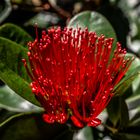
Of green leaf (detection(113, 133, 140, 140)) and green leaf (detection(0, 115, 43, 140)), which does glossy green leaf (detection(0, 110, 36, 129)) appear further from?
green leaf (detection(113, 133, 140, 140))

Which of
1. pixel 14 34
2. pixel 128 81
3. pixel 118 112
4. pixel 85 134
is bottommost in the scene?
pixel 85 134

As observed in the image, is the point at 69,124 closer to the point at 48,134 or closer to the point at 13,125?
the point at 48,134

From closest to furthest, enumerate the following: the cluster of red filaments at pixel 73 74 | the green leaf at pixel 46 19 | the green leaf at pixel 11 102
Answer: the cluster of red filaments at pixel 73 74 → the green leaf at pixel 11 102 → the green leaf at pixel 46 19

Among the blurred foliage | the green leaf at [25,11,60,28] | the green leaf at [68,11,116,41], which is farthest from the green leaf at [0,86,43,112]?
the green leaf at [25,11,60,28]

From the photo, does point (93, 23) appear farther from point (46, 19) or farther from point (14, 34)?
point (46, 19)

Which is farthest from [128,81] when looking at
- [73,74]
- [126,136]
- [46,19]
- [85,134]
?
[46,19]

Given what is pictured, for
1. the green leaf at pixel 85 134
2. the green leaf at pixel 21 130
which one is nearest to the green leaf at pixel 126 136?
the green leaf at pixel 85 134

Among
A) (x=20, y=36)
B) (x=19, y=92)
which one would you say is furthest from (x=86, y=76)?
(x=20, y=36)

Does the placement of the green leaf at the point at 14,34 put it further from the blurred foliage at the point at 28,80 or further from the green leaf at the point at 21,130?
the green leaf at the point at 21,130
